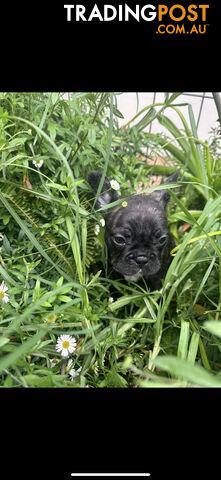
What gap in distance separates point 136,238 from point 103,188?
0.25m

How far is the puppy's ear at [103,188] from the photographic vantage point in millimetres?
1267

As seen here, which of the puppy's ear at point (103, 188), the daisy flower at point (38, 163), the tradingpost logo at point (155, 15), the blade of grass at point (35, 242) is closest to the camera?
the tradingpost logo at point (155, 15)

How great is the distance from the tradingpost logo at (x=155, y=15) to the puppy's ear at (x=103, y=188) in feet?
1.72

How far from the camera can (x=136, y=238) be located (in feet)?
4.13

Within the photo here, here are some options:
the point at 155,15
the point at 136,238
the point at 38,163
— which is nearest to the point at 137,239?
the point at 136,238

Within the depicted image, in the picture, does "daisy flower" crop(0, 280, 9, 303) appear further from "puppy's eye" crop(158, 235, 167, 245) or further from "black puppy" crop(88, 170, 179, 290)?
"puppy's eye" crop(158, 235, 167, 245)

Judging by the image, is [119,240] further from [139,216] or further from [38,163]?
[38,163]

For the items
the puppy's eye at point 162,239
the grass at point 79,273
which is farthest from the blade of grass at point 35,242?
the puppy's eye at point 162,239

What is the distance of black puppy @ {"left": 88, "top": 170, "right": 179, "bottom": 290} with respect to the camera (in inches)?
48.6

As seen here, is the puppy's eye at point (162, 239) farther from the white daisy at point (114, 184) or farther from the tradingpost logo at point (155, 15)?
the tradingpost logo at point (155, 15)

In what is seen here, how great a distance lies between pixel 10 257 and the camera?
1.07 m

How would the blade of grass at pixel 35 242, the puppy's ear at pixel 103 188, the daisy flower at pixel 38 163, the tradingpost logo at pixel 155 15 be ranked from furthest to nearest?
1. the puppy's ear at pixel 103 188
2. the daisy flower at pixel 38 163
3. the blade of grass at pixel 35 242
4. the tradingpost logo at pixel 155 15
